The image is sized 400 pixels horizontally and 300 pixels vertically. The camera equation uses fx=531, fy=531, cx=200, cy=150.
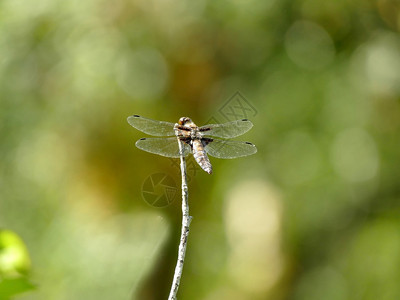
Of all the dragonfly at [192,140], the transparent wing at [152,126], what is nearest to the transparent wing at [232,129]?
the dragonfly at [192,140]

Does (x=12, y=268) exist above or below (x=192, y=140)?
below

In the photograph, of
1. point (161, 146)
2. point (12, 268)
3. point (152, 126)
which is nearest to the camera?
point (12, 268)

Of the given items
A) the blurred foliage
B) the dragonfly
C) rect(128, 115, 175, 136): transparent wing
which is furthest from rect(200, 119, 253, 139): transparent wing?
the blurred foliage

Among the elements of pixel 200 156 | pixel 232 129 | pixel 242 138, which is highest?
pixel 242 138

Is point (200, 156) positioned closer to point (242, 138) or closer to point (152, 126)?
point (152, 126)

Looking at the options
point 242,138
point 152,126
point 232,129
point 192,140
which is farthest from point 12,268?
point 242,138

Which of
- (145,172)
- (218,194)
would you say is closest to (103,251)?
(145,172)

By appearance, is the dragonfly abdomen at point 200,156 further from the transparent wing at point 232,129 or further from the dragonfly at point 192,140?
the transparent wing at point 232,129
